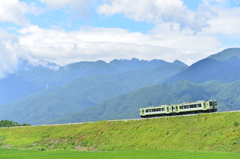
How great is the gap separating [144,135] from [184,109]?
1752 centimetres

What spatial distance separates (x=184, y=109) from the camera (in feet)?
289

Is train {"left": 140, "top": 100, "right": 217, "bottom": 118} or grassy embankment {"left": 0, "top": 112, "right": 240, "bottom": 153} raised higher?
train {"left": 140, "top": 100, "right": 217, "bottom": 118}

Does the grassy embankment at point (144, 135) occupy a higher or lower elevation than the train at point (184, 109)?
lower

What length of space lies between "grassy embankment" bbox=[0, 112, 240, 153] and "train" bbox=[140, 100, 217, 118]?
7.97m

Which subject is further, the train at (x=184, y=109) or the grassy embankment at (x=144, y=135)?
the train at (x=184, y=109)

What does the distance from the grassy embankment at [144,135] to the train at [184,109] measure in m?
7.97

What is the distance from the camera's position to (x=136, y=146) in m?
70.8

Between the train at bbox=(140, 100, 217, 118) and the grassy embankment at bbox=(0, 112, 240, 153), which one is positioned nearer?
the grassy embankment at bbox=(0, 112, 240, 153)

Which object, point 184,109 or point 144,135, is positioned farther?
point 184,109

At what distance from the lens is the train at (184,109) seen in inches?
3297

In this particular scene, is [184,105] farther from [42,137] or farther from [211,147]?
[42,137]

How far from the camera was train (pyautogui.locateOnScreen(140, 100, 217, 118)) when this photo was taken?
83750mm

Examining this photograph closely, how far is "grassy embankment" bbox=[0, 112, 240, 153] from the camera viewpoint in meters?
61.1

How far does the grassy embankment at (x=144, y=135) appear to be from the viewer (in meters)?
61.1
